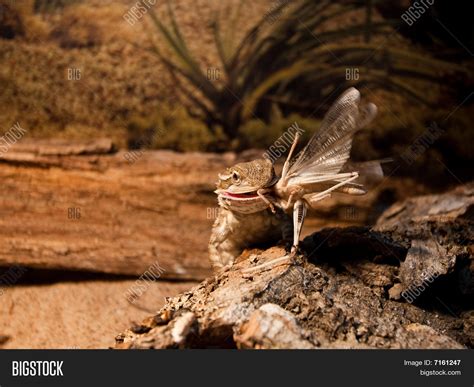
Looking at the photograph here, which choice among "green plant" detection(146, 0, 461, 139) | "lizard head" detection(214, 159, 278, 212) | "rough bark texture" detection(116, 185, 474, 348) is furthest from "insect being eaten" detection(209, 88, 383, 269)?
"green plant" detection(146, 0, 461, 139)

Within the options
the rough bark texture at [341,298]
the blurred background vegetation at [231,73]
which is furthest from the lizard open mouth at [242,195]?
the blurred background vegetation at [231,73]

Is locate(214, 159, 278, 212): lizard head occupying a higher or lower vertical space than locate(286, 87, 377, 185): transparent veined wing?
lower

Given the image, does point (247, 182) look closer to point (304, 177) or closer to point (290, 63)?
point (304, 177)

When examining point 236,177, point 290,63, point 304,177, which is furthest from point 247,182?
point 290,63

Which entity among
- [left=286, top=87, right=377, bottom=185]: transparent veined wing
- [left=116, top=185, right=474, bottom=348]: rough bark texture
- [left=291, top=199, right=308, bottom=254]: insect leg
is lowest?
[left=116, top=185, right=474, bottom=348]: rough bark texture

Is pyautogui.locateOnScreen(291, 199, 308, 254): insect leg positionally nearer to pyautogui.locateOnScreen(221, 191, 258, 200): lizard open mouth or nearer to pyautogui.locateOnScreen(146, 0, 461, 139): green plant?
pyautogui.locateOnScreen(221, 191, 258, 200): lizard open mouth
